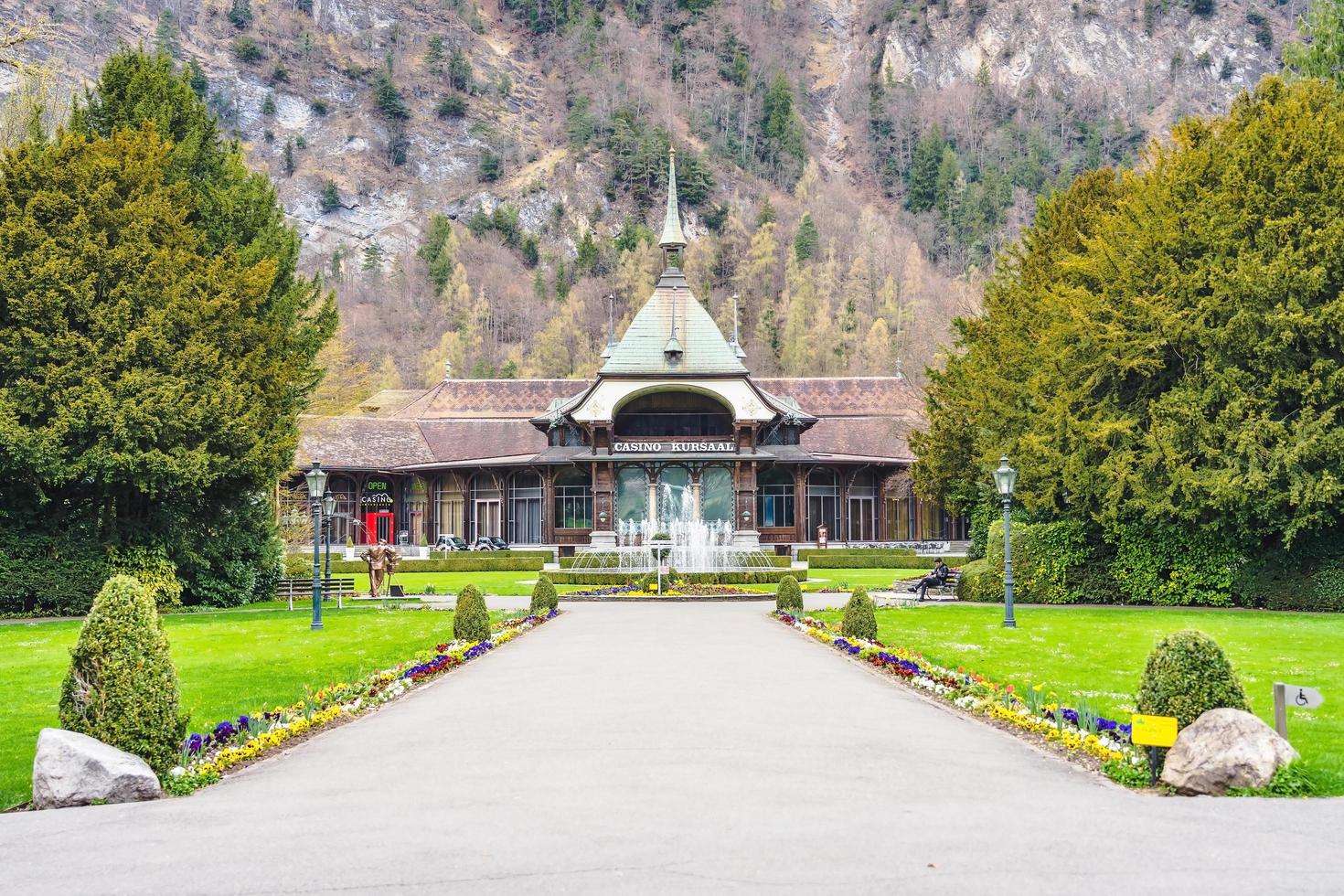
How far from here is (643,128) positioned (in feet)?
492

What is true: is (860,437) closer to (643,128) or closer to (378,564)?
(378,564)

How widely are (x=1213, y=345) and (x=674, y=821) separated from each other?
22.3 metres

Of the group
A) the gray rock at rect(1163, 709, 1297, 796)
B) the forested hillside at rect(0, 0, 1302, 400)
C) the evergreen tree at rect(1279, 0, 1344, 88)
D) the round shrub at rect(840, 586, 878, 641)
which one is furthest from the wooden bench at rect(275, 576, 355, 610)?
the forested hillside at rect(0, 0, 1302, 400)

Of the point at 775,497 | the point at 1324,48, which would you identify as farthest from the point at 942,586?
the point at 775,497

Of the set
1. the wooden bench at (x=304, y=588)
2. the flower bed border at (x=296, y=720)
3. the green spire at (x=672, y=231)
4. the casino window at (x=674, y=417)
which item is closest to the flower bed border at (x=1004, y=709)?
the flower bed border at (x=296, y=720)

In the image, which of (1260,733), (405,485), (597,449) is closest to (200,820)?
(1260,733)

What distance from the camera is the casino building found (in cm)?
5306

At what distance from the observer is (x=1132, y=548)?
28.4 meters

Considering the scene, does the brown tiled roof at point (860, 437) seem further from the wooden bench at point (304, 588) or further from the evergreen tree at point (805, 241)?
the evergreen tree at point (805, 241)

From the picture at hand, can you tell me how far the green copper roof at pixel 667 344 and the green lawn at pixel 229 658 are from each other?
28.0m

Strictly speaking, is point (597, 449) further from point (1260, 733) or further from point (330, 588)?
point (1260, 733)

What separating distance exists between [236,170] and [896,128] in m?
135

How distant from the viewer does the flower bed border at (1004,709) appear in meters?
9.88

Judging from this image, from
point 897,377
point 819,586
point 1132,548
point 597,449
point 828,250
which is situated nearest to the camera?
point 1132,548
